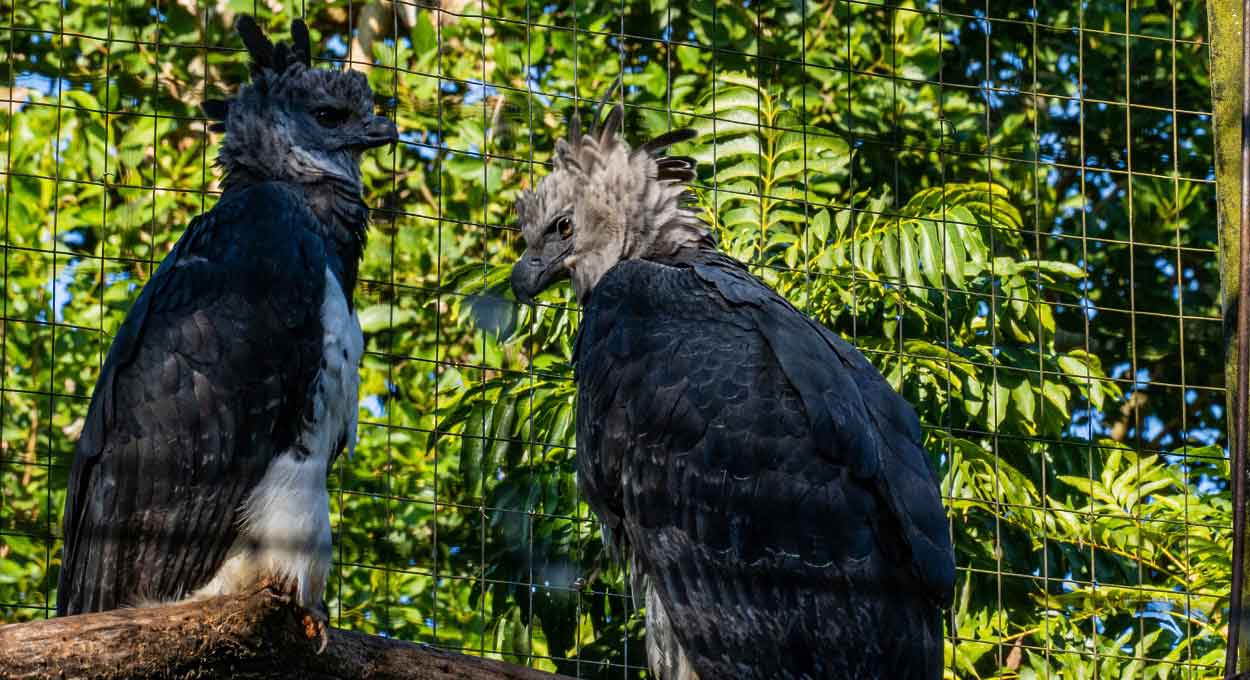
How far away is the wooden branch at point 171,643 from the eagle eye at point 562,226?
2.10 metres

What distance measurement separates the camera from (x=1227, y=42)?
500 centimetres

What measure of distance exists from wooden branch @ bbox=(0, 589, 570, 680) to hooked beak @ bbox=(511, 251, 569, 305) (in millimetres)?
2001

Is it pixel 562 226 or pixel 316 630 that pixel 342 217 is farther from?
pixel 316 630

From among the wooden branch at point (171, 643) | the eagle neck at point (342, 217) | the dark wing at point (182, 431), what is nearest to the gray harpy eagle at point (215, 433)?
the dark wing at point (182, 431)

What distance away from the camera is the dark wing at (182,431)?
4.10 m

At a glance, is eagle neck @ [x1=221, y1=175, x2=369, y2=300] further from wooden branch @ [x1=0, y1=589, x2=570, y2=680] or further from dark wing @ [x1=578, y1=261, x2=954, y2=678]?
wooden branch @ [x1=0, y1=589, x2=570, y2=680]

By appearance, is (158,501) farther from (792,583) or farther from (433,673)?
(792,583)

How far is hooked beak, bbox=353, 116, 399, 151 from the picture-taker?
4965 mm

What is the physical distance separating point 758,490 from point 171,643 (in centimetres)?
155

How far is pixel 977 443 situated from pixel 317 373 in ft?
9.96

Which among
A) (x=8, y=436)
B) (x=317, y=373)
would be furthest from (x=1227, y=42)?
(x=8, y=436)

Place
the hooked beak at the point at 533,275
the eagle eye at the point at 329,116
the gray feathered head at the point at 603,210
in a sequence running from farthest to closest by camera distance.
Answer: the hooked beak at the point at 533,275, the gray feathered head at the point at 603,210, the eagle eye at the point at 329,116

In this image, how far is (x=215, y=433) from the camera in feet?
13.4

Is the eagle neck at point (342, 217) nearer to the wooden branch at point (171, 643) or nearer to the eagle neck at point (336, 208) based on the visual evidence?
the eagle neck at point (336, 208)
